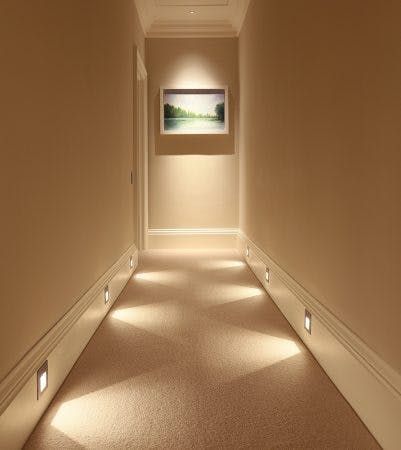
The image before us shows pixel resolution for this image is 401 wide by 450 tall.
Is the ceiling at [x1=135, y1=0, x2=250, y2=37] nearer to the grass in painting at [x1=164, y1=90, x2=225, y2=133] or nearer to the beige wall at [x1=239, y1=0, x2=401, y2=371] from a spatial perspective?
the grass in painting at [x1=164, y1=90, x2=225, y2=133]

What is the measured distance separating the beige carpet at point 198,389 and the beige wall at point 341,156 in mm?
364

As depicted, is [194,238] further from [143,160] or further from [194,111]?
[194,111]

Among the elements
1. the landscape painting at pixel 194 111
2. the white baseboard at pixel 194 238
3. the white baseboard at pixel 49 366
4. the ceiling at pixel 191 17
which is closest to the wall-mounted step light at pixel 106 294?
the white baseboard at pixel 49 366

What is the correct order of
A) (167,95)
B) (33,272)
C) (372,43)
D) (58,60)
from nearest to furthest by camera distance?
1. (372,43)
2. (33,272)
3. (58,60)
4. (167,95)

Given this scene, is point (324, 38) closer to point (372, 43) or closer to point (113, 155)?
point (372, 43)

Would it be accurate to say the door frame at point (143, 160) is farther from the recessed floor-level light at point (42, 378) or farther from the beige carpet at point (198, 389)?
the recessed floor-level light at point (42, 378)

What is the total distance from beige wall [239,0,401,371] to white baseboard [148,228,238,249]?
2.62 meters

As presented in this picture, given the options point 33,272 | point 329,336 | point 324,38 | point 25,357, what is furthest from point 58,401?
point 324,38

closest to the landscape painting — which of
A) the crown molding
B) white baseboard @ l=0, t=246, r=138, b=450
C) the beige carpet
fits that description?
the crown molding

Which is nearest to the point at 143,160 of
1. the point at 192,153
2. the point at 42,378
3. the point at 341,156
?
the point at 192,153

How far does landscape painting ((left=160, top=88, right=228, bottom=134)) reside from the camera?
6.10m

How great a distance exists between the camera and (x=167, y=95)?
610 centimetres

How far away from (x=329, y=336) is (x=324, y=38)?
1.51 meters

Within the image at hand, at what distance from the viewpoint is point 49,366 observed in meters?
1.81
